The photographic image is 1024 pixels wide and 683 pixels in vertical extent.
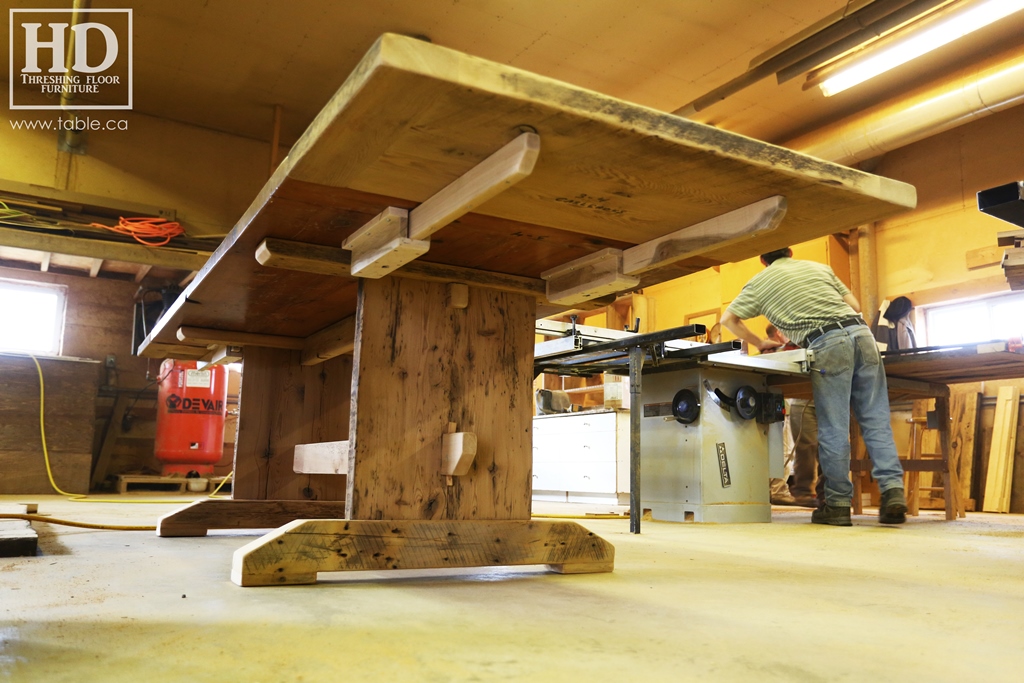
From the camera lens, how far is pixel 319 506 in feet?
9.74

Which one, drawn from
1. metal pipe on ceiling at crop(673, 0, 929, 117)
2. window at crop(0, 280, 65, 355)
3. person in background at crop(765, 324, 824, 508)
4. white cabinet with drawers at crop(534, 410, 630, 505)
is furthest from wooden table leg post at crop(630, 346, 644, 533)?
window at crop(0, 280, 65, 355)

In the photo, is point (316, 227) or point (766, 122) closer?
point (316, 227)

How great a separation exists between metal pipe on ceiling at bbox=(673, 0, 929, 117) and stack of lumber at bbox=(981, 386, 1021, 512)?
12.8ft

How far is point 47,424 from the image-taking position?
7.26 meters

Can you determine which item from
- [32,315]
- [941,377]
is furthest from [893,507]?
[32,315]

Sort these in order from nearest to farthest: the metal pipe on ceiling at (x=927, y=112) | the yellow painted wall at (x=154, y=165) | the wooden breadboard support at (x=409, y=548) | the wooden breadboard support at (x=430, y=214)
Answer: the wooden breadboard support at (x=430, y=214), the wooden breadboard support at (x=409, y=548), the yellow painted wall at (x=154, y=165), the metal pipe on ceiling at (x=927, y=112)

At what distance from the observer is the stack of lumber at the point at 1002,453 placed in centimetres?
664

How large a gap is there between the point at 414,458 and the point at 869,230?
25.1ft

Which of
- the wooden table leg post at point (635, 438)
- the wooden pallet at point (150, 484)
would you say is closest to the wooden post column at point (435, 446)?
the wooden table leg post at point (635, 438)

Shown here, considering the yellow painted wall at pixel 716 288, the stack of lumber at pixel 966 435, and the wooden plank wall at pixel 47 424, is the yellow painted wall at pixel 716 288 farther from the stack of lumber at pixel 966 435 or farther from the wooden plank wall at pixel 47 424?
the wooden plank wall at pixel 47 424

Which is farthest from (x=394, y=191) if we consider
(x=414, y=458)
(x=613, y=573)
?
(x=613, y=573)

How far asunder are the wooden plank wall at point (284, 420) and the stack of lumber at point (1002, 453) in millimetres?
6141

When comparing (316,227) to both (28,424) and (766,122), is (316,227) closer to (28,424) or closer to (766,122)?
(766,122)

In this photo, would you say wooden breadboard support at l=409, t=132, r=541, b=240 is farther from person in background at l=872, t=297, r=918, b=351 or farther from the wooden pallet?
the wooden pallet
